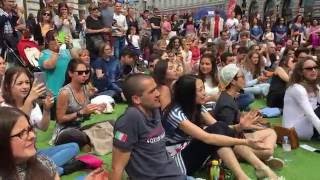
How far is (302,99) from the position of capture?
6348 mm

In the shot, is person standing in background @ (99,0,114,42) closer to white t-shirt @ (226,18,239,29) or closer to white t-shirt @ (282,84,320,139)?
white t-shirt @ (226,18,239,29)

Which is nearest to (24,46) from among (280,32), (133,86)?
(133,86)

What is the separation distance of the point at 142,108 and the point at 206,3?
6445 cm

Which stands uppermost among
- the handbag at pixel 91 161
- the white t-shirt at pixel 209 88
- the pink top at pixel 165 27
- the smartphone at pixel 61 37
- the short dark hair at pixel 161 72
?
the smartphone at pixel 61 37

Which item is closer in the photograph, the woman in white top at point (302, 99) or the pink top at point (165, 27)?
the woman in white top at point (302, 99)

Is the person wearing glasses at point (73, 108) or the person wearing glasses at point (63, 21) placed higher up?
the person wearing glasses at point (63, 21)

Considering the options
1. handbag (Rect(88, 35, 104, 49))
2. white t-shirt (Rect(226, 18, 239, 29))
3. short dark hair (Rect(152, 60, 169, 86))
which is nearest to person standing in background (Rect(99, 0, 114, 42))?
handbag (Rect(88, 35, 104, 49))

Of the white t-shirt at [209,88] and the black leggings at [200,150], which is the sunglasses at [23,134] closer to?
the black leggings at [200,150]

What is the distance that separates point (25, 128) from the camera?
8.28 feet

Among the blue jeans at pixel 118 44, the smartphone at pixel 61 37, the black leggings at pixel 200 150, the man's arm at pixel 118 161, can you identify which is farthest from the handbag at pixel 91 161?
the blue jeans at pixel 118 44

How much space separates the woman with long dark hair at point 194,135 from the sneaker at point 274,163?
49cm

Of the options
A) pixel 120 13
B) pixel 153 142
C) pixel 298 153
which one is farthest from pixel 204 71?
pixel 120 13

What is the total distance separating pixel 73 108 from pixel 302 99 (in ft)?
9.87

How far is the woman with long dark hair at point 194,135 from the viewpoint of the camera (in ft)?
15.1
